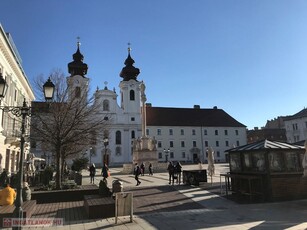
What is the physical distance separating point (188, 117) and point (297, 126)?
31.1 meters

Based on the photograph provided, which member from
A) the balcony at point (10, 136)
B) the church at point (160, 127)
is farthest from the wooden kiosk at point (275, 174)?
the church at point (160, 127)

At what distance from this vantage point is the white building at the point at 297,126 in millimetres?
63344

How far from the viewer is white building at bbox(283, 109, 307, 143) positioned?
208 ft

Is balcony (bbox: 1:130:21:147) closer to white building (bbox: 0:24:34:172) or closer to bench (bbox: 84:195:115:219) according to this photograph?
white building (bbox: 0:24:34:172)

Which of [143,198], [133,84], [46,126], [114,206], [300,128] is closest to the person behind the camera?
[114,206]

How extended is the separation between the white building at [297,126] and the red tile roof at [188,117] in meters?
20.6

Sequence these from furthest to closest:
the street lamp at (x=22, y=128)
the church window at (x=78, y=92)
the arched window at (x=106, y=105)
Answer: the arched window at (x=106, y=105) → the church window at (x=78, y=92) → the street lamp at (x=22, y=128)

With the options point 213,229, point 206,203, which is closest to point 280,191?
point 206,203

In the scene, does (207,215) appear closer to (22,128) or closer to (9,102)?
(22,128)

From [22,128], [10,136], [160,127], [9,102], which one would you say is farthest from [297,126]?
[22,128]

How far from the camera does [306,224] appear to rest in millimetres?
8289

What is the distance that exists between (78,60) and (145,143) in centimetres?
3614

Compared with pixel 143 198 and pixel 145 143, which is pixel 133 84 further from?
pixel 143 198

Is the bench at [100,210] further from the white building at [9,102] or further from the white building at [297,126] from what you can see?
the white building at [297,126]
